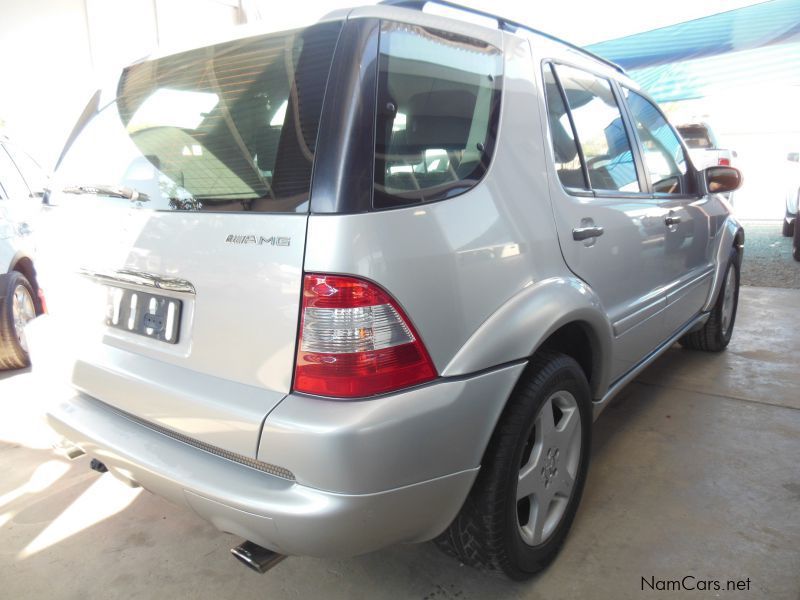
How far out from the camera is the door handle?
1.92 m

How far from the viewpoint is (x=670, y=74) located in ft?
31.6

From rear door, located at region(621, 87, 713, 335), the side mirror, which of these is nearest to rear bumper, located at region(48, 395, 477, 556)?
rear door, located at region(621, 87, 713, 335)

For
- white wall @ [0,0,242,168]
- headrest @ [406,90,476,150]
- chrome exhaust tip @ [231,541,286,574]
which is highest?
white wall @ [0,0,242,168]

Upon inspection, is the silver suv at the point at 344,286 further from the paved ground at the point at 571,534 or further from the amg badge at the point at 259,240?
the paved ground at the point at 571,534

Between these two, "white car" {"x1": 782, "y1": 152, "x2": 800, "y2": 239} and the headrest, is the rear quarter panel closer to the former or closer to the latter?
the headrest

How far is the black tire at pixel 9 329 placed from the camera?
391 cm

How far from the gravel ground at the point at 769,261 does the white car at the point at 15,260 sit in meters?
7.05

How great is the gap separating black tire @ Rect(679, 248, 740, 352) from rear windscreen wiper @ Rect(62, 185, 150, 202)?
359cm

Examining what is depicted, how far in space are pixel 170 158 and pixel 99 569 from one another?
4.65 feet

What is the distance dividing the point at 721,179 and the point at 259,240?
308 centimetres

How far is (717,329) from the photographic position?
13.2 ft

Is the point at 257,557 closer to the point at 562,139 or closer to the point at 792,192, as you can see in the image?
the point at 562,139

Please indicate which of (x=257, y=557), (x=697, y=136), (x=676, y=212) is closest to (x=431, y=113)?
(x=257, y=557)

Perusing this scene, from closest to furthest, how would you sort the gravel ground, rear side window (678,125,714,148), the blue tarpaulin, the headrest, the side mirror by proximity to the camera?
the headrest, the side mirror, the gravel ground, the blue tarpaulin, rear side window (678,125,714,148)
